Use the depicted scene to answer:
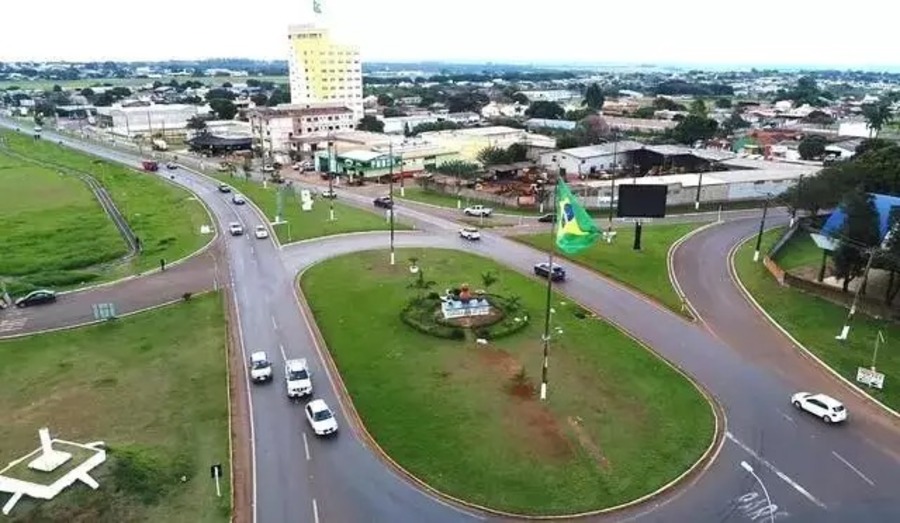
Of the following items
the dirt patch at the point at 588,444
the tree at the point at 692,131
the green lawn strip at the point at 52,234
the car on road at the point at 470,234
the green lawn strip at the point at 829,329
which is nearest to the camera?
the dirt patch at the point at 588,444

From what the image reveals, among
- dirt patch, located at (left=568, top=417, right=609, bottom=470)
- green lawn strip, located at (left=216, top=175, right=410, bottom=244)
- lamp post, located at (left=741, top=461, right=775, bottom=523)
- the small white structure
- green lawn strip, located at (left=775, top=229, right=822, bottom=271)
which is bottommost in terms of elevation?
lamp post, located at (left=741, top=461, right=775, bottom=523)

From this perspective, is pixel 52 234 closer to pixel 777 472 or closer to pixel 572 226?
pixel 572 226

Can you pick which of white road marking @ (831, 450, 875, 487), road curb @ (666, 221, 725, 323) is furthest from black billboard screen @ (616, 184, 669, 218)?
white road marking @ (831, 450, 875, 487)

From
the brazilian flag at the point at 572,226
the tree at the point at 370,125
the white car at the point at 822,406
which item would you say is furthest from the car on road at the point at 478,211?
the tree at the point at 370,125

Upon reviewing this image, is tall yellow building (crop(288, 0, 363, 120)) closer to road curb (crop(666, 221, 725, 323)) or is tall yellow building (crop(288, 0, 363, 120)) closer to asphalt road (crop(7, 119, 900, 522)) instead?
road curb (crop(666, 221, 725, 323))

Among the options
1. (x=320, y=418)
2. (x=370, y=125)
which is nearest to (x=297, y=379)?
(x=320, y=418)

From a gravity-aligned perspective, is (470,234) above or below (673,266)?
above

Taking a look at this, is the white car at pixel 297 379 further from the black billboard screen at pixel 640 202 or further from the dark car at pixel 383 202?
the dark car at pixel 383 202
